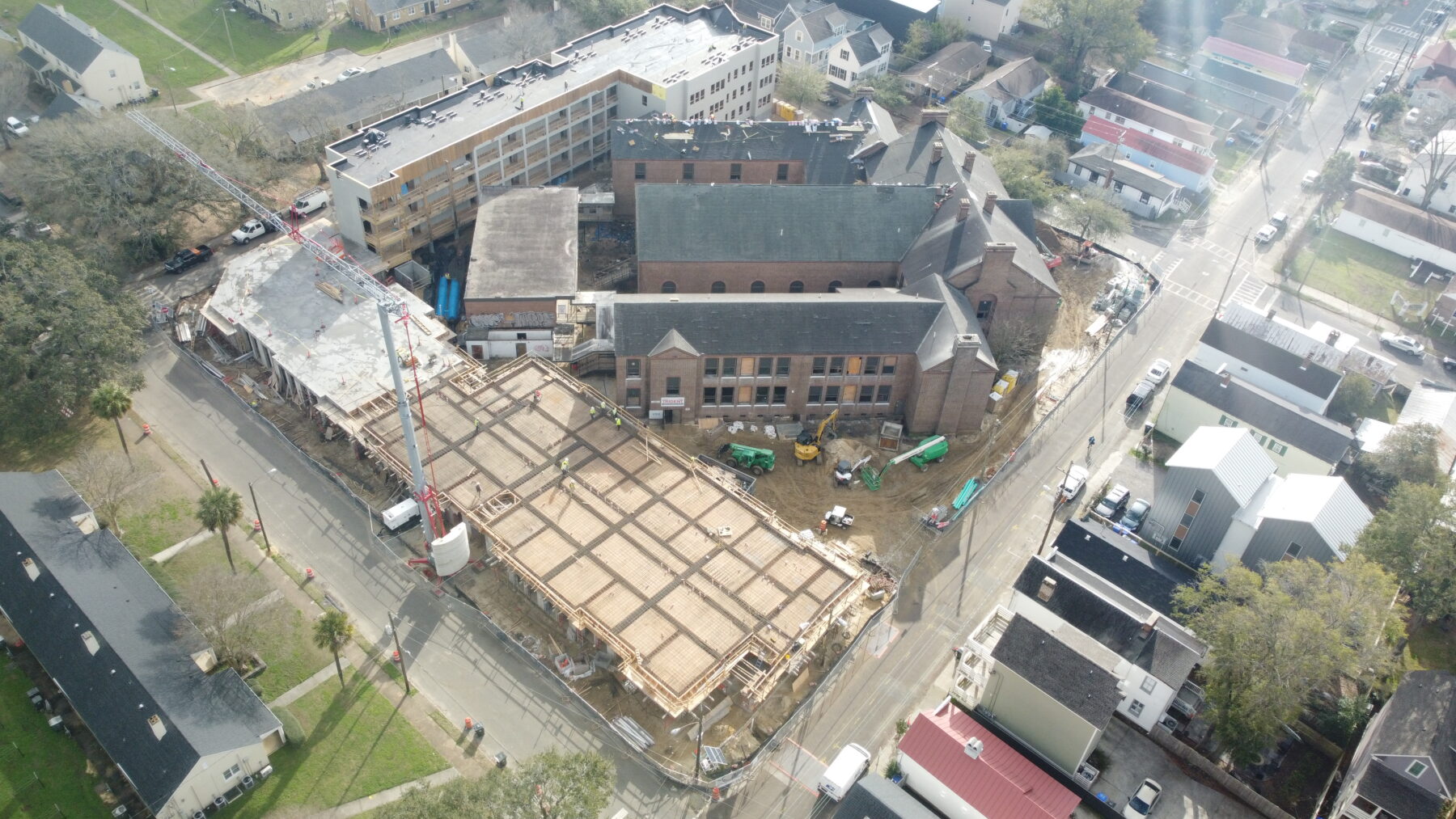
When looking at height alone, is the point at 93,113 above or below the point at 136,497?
above

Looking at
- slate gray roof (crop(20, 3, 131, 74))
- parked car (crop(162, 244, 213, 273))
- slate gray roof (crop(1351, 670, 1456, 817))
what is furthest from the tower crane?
slate gray roof (crop(1351, 670, 1456, 817))

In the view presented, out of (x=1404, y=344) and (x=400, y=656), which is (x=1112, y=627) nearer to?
(x=400, y=656)

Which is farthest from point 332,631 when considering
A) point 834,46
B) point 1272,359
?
point 834,46

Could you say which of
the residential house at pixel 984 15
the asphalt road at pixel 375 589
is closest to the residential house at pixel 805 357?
the asphalt road at pixel 375 589

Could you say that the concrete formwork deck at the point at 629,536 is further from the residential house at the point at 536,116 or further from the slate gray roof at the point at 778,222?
the residential house at the point at 536,116

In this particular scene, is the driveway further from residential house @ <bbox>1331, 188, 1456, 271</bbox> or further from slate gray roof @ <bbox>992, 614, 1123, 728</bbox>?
residential house @ <bbox>1331, 188, 1456, 271</bbox>

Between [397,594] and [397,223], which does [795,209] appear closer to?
[397,223]

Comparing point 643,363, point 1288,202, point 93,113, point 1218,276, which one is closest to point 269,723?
point 643,363
